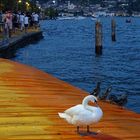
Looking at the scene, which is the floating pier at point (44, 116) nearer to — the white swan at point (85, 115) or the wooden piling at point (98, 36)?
the white swan at point (85, 115)

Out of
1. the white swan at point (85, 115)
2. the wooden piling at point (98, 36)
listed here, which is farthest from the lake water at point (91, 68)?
the white swan at point (85, 115)

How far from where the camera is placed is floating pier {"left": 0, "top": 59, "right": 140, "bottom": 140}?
6.93 metres

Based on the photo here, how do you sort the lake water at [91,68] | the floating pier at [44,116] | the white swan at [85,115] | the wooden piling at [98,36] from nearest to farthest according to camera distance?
the white swan at [85,115], the floating pier at [44,116], the lake water at [91,68], the wooden piling at [98,36]

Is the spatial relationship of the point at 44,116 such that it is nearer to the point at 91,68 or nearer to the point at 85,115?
the point at 85,115

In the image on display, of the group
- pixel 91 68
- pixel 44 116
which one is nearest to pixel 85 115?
pixel 44 116

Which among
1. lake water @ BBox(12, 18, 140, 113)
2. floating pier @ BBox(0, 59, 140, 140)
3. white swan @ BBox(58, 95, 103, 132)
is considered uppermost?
white swan @ BBox(58, 95, 103, 132)

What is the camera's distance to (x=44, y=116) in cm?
792

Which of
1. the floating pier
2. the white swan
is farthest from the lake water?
the white swan

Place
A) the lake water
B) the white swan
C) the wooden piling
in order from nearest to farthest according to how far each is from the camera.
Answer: the white swan → the lake water → the wooden piling

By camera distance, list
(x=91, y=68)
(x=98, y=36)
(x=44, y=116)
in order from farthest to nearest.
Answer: (x=98, y=36) → (x=91, y=68) → (x=44, y=116)

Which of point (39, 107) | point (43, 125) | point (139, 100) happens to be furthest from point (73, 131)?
point (139, 100)

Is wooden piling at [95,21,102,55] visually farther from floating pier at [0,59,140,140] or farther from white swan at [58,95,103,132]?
white swan at [58,95,103,132]

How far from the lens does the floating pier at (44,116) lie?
22.7 feet

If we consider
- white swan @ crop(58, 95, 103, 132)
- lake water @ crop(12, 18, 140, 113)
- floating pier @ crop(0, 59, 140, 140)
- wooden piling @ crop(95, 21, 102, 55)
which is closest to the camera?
white swan @ crop(58, 95, 103, 132)
